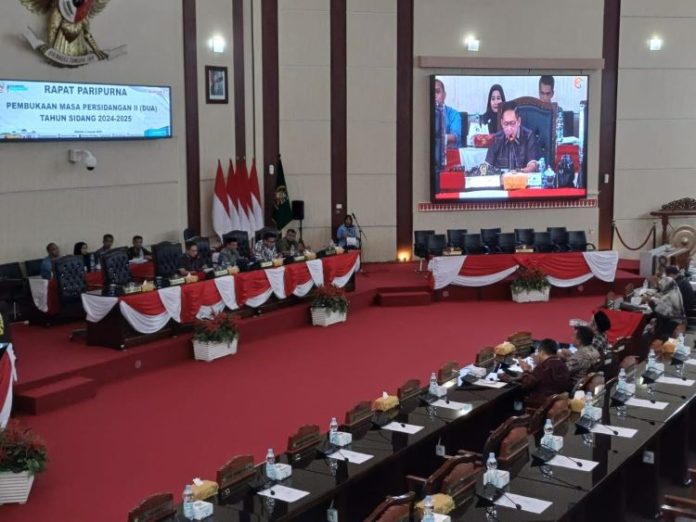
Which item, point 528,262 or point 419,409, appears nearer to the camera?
point 419,409

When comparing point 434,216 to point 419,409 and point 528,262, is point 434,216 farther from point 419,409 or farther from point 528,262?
point 419,409

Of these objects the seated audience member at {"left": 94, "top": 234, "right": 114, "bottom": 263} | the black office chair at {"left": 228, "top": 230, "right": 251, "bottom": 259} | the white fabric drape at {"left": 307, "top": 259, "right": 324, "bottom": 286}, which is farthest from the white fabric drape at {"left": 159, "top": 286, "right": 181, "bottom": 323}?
the black office chair at {"left": 228, "top": 230, "right": 251, "bottom": 259}

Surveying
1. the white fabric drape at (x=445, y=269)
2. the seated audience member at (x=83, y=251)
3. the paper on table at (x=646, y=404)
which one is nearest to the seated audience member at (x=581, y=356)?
the paper on table at (x=646, y=404)

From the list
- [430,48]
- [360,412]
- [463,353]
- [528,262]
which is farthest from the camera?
[430,48]

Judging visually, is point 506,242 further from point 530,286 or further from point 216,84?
point 216,84

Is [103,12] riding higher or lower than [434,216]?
higher

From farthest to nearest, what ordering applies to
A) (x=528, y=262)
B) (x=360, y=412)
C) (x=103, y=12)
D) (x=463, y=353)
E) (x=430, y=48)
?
(x=430, y=48)
(x=528, y=262)
(x=103, y=12)
(x=463, y=353)
(x=360, y=412)

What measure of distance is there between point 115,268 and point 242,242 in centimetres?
287

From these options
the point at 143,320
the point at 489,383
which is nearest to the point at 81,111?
the point at 143,320

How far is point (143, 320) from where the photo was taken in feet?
37.1

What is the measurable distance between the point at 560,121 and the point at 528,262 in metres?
Result: 3.88

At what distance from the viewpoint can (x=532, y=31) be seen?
17.9 m

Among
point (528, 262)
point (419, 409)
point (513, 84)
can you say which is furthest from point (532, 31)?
point (419, 409)

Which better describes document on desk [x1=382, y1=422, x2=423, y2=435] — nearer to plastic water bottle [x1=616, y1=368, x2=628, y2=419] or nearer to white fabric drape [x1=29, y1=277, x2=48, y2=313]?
plastic water bottle [x1=616, y1=368, x2=628, y2=419]
